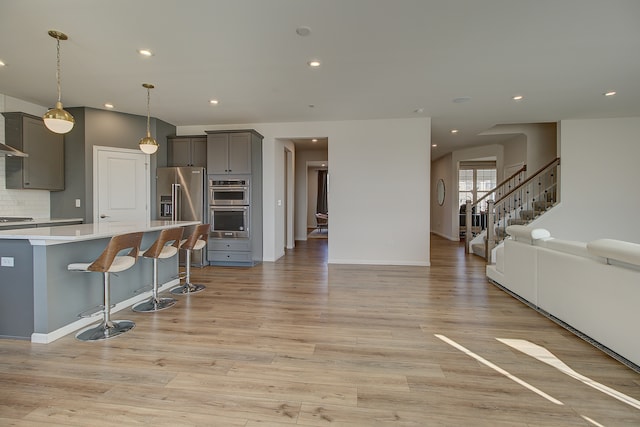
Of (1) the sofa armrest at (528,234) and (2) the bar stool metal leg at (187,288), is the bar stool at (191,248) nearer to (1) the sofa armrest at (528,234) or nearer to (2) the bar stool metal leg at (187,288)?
(2) the bar stool metal leg at (187,288)

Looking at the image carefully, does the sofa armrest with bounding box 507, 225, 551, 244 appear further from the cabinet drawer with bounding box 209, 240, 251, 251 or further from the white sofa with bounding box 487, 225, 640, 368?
the cabinet drawer with bounding box 209, 240, 251, 251

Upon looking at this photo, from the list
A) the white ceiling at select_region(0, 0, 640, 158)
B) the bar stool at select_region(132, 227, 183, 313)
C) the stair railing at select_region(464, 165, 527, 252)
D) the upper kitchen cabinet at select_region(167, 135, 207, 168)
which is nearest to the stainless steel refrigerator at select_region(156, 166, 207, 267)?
the upper kitchen cabinet at select_region(167, 135, 207, 168)

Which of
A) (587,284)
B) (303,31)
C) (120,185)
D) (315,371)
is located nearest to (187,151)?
(120,185)

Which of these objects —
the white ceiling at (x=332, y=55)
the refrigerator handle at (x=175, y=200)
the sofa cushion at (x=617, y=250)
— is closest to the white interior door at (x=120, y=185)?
the refrigerator handle at (x=175, y=200)

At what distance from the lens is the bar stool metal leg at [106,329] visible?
268 cm

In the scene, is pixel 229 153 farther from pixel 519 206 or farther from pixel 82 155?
pixel 519 206

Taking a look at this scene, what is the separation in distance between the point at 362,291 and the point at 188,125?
16.5 feet

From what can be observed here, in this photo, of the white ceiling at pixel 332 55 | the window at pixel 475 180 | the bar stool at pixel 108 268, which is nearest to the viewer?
the white ceiling at pixel 332 55

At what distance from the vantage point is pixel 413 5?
2.41 meters

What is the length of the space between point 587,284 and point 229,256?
5.20 m

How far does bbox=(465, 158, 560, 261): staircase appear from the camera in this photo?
6.20 meters

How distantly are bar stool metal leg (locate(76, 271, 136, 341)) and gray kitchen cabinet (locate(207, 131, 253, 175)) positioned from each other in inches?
129

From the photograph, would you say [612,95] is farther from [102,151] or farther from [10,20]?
[102,151]

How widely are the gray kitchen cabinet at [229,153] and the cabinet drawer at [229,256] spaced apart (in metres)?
1.56
